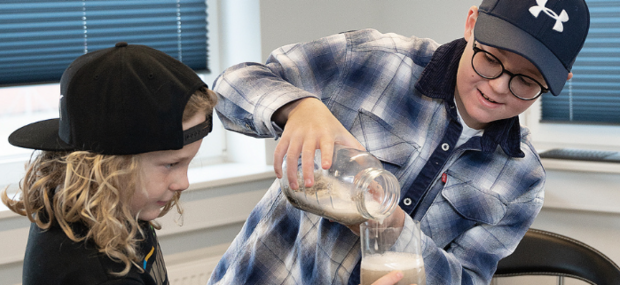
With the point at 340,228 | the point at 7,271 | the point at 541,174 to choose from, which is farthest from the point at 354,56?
the point at 7,271

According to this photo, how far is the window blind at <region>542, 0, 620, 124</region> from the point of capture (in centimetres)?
201

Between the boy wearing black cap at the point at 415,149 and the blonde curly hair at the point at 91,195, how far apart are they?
23 cm

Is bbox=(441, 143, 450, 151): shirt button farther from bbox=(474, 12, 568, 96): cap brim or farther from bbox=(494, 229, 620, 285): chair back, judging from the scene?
bbox=(494, 229, 620, 285): chair back

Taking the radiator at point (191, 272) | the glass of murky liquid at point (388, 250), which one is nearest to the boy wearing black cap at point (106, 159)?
the glass of murky liquid at point (388, 250)

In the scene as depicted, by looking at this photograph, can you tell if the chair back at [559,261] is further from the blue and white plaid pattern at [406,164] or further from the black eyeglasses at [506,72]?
the black eyeglasses at [506,72]

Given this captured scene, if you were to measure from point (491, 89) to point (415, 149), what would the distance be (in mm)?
193

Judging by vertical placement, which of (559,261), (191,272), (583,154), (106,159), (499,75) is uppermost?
(499,75)

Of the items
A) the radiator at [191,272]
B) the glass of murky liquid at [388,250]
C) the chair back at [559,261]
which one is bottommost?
the radiator at [191,272]

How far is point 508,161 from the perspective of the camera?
3.74 feet

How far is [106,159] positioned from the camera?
82 cm

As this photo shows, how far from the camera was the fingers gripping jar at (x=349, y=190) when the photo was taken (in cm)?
80

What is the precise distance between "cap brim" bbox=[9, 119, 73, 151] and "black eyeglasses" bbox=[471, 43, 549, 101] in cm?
66

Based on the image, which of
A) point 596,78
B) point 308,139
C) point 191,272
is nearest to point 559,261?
point 596,78

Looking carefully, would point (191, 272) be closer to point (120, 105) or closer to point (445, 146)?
point (445, 146)
